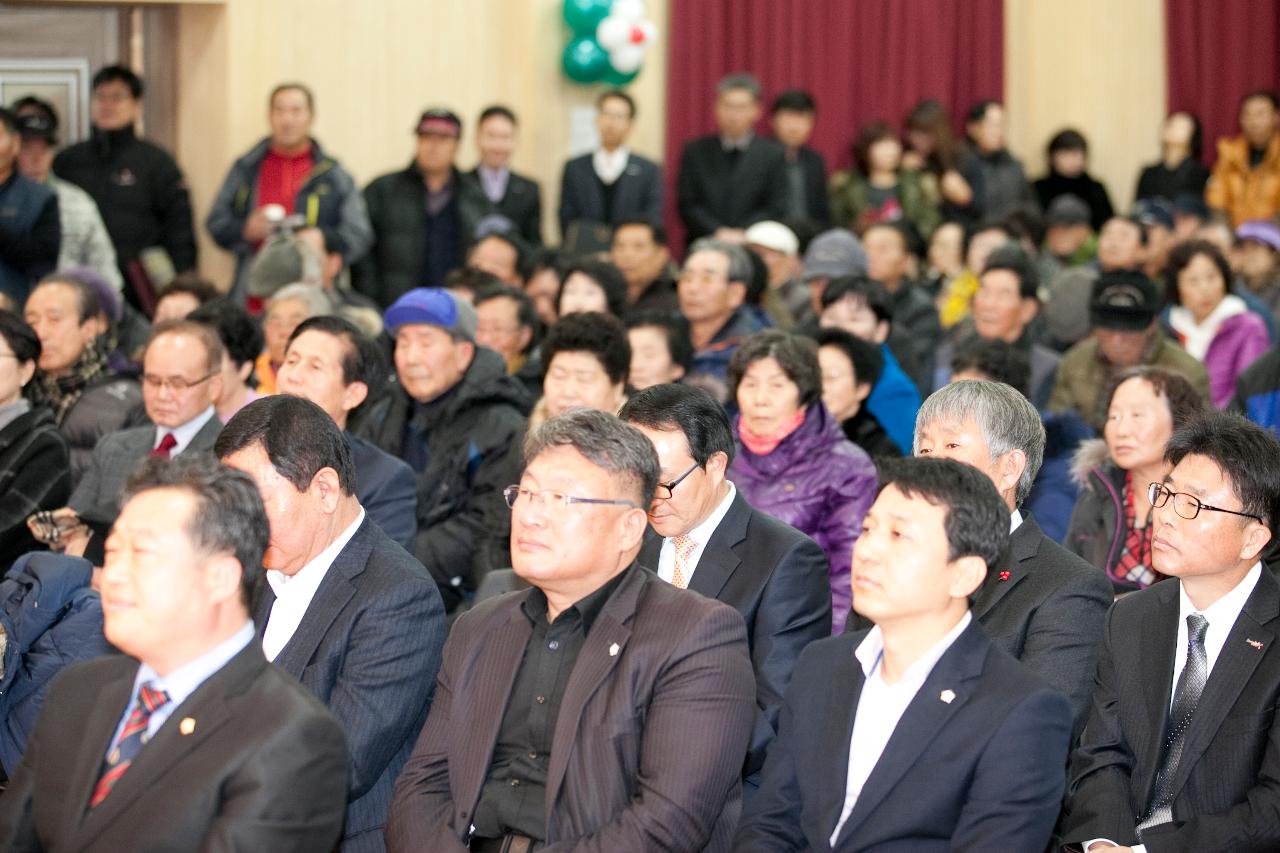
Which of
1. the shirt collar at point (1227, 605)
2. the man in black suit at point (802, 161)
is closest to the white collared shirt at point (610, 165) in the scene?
the man in black suit at point (802, 161)

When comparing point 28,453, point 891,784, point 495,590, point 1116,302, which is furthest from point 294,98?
point 891,784

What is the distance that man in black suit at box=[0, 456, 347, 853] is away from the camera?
7.98 feet

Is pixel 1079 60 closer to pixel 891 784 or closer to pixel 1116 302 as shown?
pixel 1116 302

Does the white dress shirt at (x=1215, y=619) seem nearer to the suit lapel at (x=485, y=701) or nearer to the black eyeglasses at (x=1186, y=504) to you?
the black eyeglasses at (x=1186, y=504)

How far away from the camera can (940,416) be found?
3633 mm

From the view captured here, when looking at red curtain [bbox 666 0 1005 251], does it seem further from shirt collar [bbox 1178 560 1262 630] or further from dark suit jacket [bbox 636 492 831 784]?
shirt collar [bbox 1178 560 1262 630]

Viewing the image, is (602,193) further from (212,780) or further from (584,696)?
(212,780)

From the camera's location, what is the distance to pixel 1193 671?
314cm

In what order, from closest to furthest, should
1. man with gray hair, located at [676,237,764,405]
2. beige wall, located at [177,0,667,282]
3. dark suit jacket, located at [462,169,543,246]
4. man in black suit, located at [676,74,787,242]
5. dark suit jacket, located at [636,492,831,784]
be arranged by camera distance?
1. dark suit jacket, located at [636,492,831,784]
2. man with gray hair, located at [676,237,764,405]
3. beige wall, located at [177,0,667,282]
4. dark suit jacket, located at [462,169,543,246]
5. man in black suit, located at [676,74,787,242]

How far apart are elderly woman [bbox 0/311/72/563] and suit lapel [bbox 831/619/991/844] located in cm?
276

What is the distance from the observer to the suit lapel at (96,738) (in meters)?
2.52

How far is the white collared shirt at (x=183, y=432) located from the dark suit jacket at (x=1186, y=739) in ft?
8.66

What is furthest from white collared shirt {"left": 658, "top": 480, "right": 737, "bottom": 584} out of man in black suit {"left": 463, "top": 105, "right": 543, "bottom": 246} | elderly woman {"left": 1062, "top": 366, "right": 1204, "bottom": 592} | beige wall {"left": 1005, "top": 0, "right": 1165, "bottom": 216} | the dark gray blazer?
beige wall {"left": 1005, "top": 0, "right": 1165, "bottom": 216}

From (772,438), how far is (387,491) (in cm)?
106
